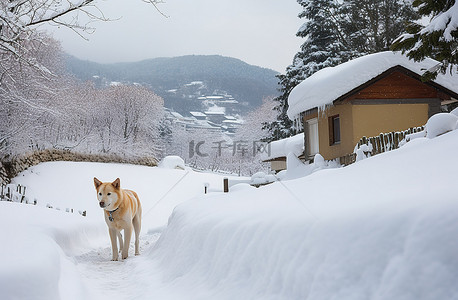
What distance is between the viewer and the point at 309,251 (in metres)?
2.96

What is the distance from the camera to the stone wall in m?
24.3

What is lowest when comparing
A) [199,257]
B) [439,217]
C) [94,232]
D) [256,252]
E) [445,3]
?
[94,232]

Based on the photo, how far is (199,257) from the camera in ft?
16.6

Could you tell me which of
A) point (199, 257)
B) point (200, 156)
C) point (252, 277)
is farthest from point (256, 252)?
point (200, 156)

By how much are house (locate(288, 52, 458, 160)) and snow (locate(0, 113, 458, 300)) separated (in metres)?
11.7

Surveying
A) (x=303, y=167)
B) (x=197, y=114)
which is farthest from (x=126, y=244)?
(x=197, y=114)

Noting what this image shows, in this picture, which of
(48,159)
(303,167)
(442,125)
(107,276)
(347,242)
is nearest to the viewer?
(347,242)

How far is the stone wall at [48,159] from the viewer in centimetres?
2428

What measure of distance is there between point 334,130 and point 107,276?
49.9ft

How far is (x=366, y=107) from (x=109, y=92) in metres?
31.8

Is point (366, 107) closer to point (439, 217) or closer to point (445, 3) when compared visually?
point (445, 3)

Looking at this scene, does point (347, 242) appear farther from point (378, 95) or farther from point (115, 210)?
point (378, 95)

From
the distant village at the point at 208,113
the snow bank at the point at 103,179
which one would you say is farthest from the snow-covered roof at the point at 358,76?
the distant village at the point at 208,113

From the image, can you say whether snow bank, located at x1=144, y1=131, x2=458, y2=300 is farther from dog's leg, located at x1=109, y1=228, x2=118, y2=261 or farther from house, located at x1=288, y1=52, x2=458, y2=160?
house, located at x1=288, y1=52, x2=458, y2=160
